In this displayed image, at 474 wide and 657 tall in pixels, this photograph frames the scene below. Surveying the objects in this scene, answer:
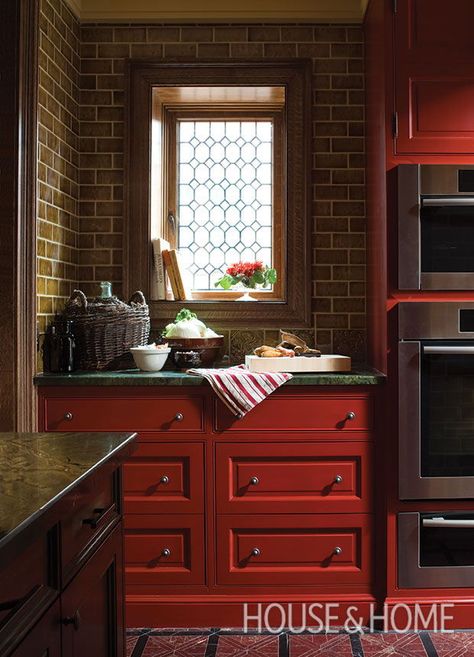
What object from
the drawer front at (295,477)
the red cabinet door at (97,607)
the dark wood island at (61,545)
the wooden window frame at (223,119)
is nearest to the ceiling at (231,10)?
the wooden window frame at (223,119)

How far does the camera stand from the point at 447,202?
2652 millimetres

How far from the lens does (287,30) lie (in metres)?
3.30

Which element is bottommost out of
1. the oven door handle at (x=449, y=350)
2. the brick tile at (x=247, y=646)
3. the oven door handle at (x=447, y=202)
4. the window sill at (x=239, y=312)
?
the brick tile at (x=247, y=646)

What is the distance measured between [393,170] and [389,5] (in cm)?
66

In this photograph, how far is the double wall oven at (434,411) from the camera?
2.67 metres

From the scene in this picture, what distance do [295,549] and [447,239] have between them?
1.34 m

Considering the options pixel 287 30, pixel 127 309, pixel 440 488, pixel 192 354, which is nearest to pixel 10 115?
pixel 127 309

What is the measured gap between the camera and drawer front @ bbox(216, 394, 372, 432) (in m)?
2.76

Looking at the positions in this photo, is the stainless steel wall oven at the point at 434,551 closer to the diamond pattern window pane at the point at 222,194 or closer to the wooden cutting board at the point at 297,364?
the wooden cutting board at the point at 297,364

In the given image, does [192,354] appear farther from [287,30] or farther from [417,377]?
[287,30]

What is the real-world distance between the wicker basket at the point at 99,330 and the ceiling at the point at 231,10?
1375mm

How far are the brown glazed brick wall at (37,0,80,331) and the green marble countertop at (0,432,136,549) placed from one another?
4.44 ft

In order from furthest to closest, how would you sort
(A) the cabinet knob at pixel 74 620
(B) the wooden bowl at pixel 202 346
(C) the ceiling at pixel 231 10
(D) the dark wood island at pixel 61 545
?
1. (C) the ceiling at pixel 231 10
2. (B) the wooden bowl at pixel 202 346
3. (A) the cabinet knob at pixel 74 620
4. (D) the dark wood island at pixel 61 545

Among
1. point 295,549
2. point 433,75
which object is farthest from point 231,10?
point 295,549
